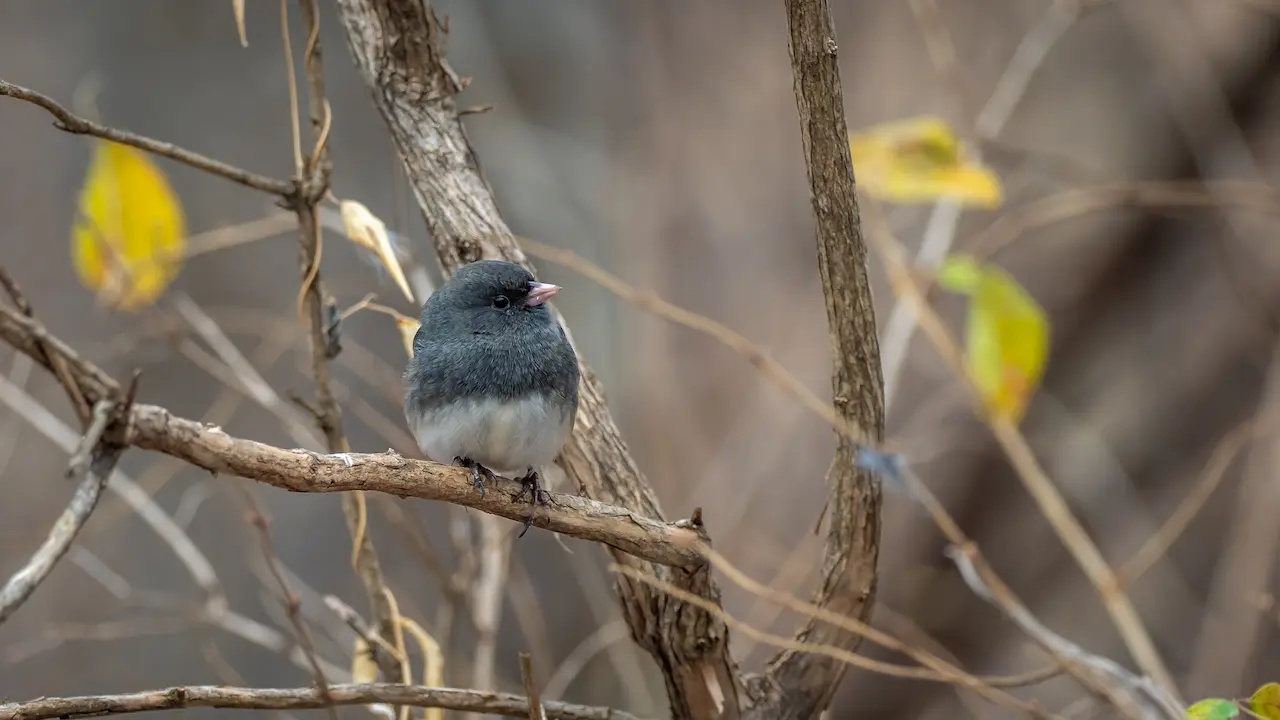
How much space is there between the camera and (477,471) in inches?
68.1

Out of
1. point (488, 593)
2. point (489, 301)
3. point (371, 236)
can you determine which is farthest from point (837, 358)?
point (488, 593)

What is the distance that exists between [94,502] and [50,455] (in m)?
3.45

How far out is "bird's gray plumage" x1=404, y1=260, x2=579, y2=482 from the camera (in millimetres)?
1759

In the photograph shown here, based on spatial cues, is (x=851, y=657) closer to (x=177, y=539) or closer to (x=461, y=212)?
(x=461, y=212)

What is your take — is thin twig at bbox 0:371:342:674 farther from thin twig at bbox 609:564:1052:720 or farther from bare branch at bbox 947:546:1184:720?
bare branch at bbox 947:546:1184:720

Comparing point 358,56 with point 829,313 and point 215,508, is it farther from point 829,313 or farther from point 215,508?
point 215,508

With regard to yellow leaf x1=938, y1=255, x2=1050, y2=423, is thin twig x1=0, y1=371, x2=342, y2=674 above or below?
below

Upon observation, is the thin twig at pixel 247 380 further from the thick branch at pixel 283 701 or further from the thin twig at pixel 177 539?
the thick branch at pixel 283 701

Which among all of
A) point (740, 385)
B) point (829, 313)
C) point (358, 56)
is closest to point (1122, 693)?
point (829, 313)

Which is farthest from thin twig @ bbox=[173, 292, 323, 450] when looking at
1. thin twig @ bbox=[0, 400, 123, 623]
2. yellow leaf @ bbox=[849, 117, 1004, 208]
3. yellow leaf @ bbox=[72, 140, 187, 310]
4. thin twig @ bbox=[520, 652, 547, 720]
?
yellow leaf @ bbox=[849, 117, 1004, 208]

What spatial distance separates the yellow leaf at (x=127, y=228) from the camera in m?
2.15

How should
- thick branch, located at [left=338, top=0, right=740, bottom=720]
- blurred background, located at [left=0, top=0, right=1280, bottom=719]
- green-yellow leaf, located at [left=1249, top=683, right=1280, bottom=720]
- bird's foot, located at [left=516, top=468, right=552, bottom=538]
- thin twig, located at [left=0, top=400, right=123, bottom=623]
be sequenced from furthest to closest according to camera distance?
blurred background, located at [left=0, top=0, right=1280, bottom=719], thick branch, located at [left=338, top=0, right=740, bottom=720], bird's foot, located at [left=516, top=468, right=552, bottom=538], green-yellow leaf, located at [left=1249, top=683, right=1280, bottom=720], thin twig, located at [left=0, top=400, right=123, bottom=623]

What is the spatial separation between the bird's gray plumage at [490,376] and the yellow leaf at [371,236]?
0.13 meters

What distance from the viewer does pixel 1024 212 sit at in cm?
279
